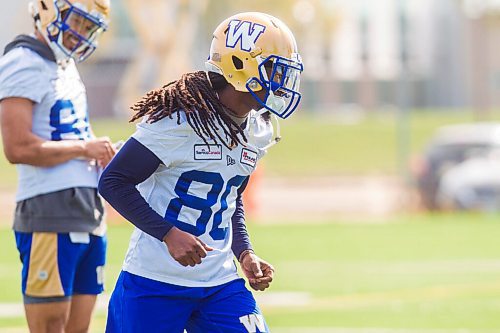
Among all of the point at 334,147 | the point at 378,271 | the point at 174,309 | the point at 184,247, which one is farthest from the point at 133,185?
the point at 334,147

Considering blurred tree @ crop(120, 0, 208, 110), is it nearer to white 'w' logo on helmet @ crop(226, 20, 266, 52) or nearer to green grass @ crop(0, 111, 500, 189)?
green grass @ crop(0, 111, 500, 189)

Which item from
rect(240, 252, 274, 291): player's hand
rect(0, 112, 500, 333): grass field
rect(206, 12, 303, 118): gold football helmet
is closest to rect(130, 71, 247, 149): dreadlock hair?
rect(206, 12, 303, 118): gold football helmet

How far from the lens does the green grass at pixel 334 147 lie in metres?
31.9

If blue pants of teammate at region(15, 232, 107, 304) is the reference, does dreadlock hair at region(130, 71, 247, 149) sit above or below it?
above

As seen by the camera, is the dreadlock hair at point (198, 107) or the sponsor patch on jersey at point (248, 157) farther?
the sponsor patch on jersey at point (248, 157)

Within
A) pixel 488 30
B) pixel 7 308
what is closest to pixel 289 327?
A: pixel 7 308

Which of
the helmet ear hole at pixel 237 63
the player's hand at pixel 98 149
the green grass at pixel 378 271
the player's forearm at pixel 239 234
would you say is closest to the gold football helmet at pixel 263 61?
the helmet ear hole at pixel 237 63

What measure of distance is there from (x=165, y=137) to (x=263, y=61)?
0.48 meters

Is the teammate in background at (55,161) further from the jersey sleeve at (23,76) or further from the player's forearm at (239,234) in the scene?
the player's forearm at (239,234)

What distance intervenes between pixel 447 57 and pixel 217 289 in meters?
49.6

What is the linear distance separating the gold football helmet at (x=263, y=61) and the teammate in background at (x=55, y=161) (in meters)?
1.26

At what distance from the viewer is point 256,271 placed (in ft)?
15.3

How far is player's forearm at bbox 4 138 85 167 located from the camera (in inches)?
209

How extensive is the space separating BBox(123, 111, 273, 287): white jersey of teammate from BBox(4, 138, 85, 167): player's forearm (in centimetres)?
96
